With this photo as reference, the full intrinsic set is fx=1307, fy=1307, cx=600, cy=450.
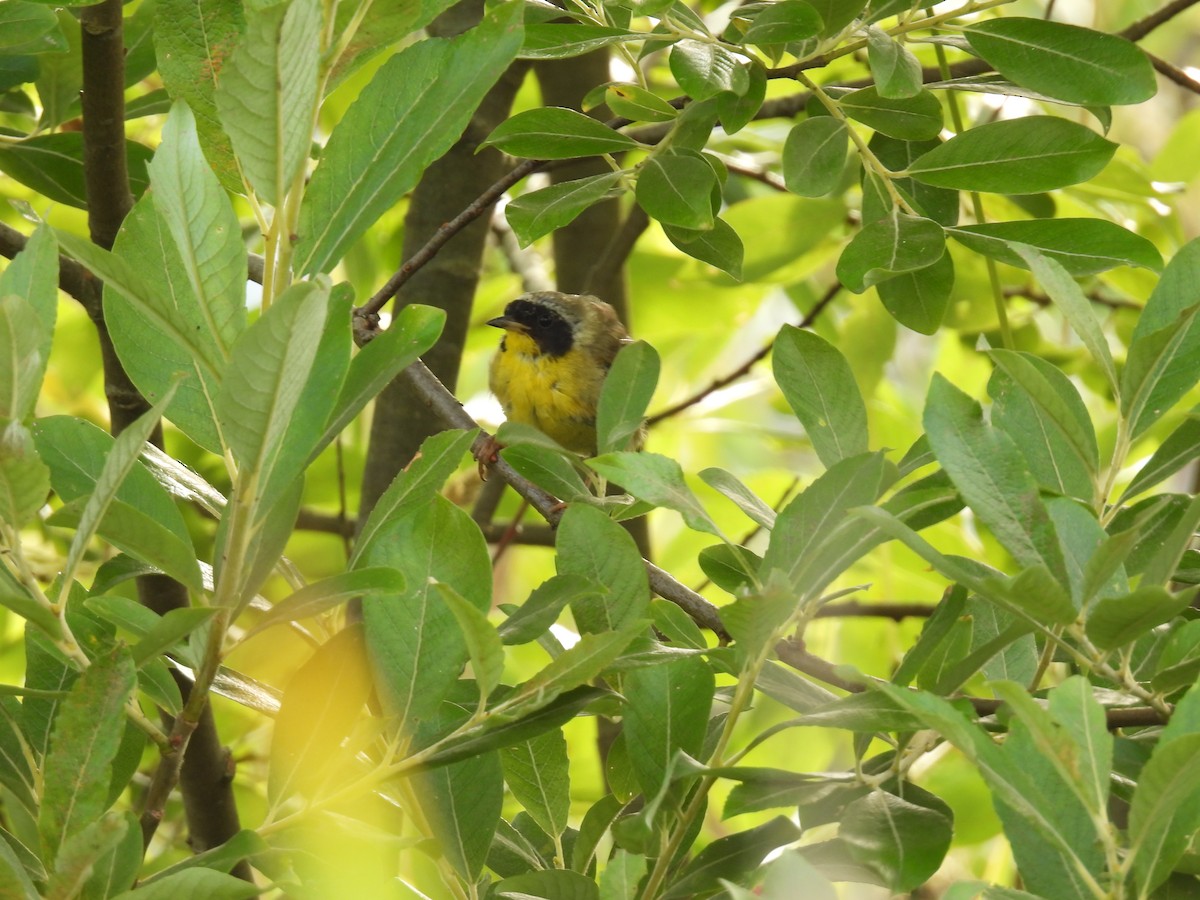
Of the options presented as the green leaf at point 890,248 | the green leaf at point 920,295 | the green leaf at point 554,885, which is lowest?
the green leaf at point 554,885

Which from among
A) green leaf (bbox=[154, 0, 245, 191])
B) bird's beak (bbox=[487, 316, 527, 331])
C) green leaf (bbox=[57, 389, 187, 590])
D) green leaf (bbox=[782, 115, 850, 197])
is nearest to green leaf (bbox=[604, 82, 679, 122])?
green leaf (bbox=[782, 115, 850, 197])

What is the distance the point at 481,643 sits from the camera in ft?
2.77

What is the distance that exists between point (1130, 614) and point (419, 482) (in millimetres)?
514

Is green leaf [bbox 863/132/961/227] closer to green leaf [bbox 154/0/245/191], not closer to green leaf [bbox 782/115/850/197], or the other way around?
green leaf [bbox 782/115/850/197]

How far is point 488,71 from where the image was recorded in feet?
2.93

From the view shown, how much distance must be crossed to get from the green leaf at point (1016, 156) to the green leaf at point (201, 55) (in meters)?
0.73

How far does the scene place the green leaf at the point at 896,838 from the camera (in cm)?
92

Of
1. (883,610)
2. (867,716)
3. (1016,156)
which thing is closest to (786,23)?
(1016,156)

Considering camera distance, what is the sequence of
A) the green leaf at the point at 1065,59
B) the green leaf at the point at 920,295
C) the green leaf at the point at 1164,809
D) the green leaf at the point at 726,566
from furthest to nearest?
the green leaf at the point at 920,295 → the green leaf at the point at 1065,59 → the green leaf at the point at 726,566 → the green leaf at the point at 1164,809

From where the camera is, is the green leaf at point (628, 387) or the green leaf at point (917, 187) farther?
the green leaf at point (917, 187)

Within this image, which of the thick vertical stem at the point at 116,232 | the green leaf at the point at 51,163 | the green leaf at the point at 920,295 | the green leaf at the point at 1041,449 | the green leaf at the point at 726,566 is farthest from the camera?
the green leaf at the point at 51,163

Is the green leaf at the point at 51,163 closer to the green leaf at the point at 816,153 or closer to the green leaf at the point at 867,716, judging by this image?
the green leaf at the point at 816,153

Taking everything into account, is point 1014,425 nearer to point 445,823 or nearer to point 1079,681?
point 1079,681

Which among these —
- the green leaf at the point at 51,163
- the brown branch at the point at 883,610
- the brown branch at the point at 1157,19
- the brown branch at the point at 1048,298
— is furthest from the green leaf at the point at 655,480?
the brown branch at the point at 1048,298
